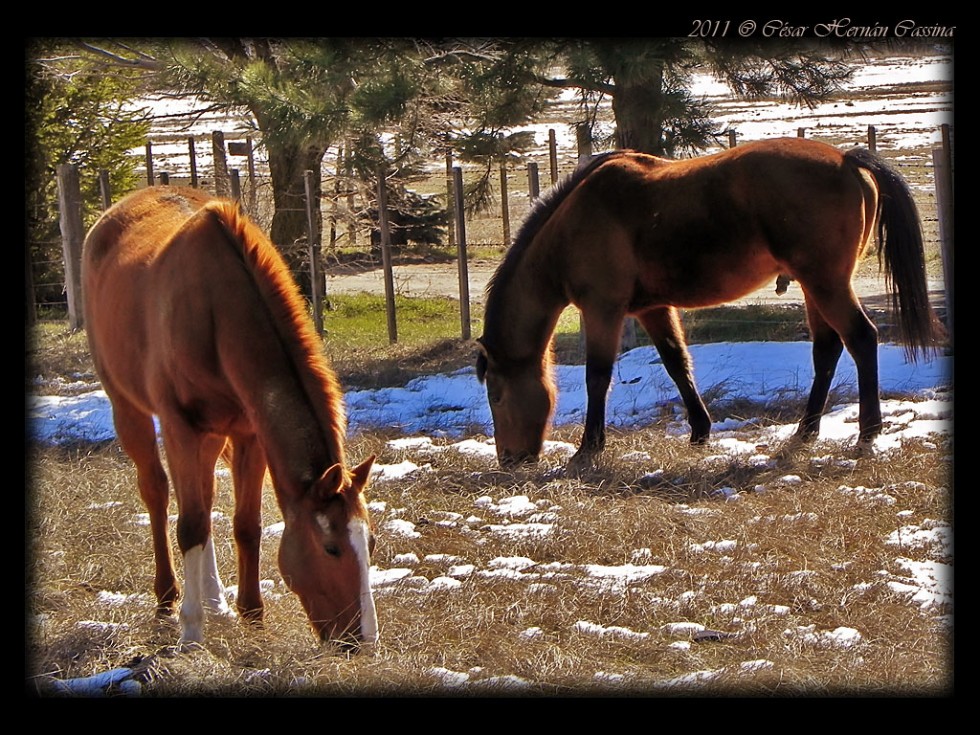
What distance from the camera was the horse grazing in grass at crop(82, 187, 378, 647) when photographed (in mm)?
3717

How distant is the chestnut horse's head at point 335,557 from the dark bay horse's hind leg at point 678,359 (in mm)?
3916

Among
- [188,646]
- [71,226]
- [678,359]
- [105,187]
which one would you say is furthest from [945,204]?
[71,226]

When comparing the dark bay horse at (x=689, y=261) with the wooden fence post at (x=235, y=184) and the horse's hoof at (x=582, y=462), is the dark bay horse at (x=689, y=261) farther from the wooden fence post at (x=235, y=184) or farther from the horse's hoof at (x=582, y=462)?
the wooden fence post at (x=235, y=184)

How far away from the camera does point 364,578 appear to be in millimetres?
3652

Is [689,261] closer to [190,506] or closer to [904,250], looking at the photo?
[904,250]

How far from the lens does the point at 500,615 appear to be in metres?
4.24

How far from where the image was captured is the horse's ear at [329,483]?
143 inches

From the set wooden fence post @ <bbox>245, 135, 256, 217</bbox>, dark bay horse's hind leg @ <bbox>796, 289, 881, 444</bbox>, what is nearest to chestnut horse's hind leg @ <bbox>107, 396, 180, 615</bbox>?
dark bay horse's hind leg @ <bbox>796, 289, 881, 444</bbox>

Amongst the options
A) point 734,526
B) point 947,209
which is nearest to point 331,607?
point 734,526

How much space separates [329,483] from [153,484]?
1546mm

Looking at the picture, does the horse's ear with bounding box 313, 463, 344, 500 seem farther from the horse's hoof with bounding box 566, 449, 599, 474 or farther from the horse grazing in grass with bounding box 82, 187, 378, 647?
the horse's hoof with bounding box 566, 449, 599, 474

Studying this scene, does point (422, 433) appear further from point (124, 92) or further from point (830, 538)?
point (124, 92)

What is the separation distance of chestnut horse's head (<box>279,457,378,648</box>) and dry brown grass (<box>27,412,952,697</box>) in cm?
13

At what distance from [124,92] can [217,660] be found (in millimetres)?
11056
